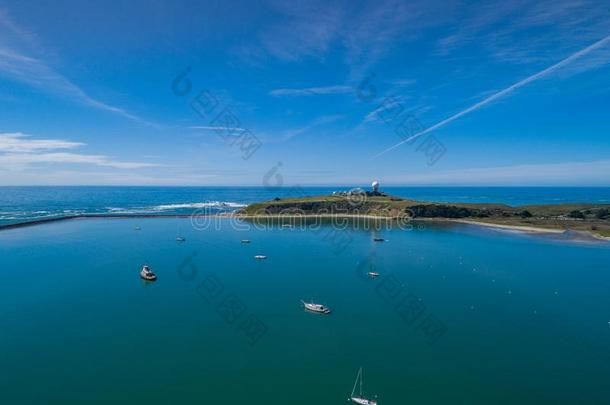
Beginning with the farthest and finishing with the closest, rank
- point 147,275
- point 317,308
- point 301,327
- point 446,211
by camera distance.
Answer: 1. point 446,211
2. point 147,275
3. point 317,308
4. point 301,327

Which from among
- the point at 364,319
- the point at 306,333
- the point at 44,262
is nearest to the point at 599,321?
the point at 364,319

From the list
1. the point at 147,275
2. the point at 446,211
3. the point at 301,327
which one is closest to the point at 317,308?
the point at 301,327

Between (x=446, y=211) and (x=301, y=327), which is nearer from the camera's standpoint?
(x=301, y=327)

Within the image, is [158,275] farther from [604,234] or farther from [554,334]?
[604,234]

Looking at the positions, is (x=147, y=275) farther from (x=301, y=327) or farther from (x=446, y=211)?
(x=446, y=211)

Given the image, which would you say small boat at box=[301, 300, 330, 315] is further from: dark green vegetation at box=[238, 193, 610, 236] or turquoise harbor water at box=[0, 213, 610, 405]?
dark green vegetation at box=[238, 193, 610, 236]

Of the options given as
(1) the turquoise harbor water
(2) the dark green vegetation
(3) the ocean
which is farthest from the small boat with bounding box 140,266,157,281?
(2) the dark green vegetation

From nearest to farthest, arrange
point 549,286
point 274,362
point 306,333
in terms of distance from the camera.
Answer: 1. point 274,362
2. point 306,333
3. point 549,286

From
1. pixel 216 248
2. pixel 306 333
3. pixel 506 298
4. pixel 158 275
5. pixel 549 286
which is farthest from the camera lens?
pixel 216 248
